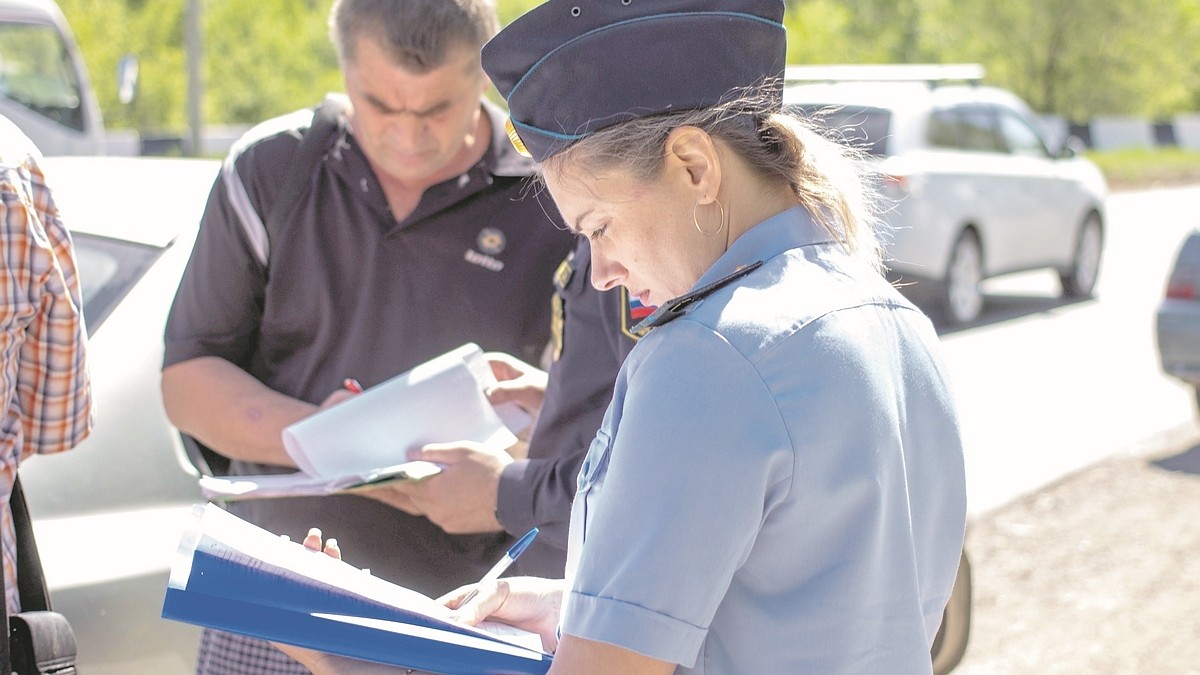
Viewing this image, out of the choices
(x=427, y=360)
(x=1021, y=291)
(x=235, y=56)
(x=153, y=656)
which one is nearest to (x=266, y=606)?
(x=427, y=360)

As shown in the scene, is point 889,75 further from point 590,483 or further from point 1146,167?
point 1146,167

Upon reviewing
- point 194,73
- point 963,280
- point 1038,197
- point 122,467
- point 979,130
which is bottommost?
point 194,73

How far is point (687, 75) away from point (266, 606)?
2.21 ft

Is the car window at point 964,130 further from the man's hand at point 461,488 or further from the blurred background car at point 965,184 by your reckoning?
the man's hand at point 461,488

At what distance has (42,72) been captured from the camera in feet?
34.0

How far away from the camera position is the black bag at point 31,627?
1.87 m

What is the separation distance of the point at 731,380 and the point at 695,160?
240 mm

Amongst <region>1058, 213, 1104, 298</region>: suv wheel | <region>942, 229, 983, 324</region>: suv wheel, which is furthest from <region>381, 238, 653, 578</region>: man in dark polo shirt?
<region>1058, 213, 1104, 298</region>: suv wheel

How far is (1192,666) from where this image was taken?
402cm

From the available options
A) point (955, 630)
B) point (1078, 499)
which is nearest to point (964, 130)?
point (1078, 499)

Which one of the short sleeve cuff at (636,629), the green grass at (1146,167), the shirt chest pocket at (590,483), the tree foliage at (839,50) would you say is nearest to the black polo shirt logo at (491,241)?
the shirt chest pocket at (590,483)

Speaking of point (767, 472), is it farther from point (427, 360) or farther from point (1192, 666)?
point (1192, 666)

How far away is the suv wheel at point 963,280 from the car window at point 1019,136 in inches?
42.7

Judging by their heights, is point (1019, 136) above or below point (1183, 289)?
below
